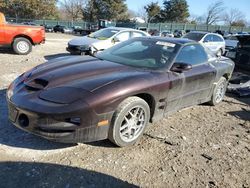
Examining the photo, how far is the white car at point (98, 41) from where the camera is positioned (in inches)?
443

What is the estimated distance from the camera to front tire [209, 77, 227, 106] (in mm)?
6250

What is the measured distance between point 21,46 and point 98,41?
3.23m

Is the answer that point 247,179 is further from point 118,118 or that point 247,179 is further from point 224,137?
point 118,118

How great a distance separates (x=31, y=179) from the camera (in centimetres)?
319

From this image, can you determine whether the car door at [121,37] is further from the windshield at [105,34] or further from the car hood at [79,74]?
the car hood at [79,74]

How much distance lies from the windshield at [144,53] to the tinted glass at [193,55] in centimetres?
16

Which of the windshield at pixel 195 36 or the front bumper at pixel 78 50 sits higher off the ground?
the windshield at pixel 195 36

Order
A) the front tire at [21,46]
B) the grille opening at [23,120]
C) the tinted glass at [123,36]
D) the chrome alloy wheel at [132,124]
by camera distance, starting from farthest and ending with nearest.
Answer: the tinted glass at [123,36]
the front tire at [21,46]
the chrome alloy wheel at [132,124]
the grille opening at [23,120]

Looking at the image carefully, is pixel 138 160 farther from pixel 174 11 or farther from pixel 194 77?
pixel 174 11

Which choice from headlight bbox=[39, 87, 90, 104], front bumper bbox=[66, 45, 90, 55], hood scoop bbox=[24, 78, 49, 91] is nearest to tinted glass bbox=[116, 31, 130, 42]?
front bumper bbox=[66, 45, 90, 55]

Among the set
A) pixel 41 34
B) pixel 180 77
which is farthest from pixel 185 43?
pixel 41 34

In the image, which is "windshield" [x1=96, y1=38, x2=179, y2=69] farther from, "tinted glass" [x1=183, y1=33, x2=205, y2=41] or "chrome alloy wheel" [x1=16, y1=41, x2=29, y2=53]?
"tinted glass" [x1=183, y1=33, x2=205, y2=41]

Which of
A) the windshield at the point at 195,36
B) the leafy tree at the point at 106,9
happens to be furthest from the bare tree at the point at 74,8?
the windshield at the point at 195,36

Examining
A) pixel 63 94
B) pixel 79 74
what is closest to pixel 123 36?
pixel 79 74
